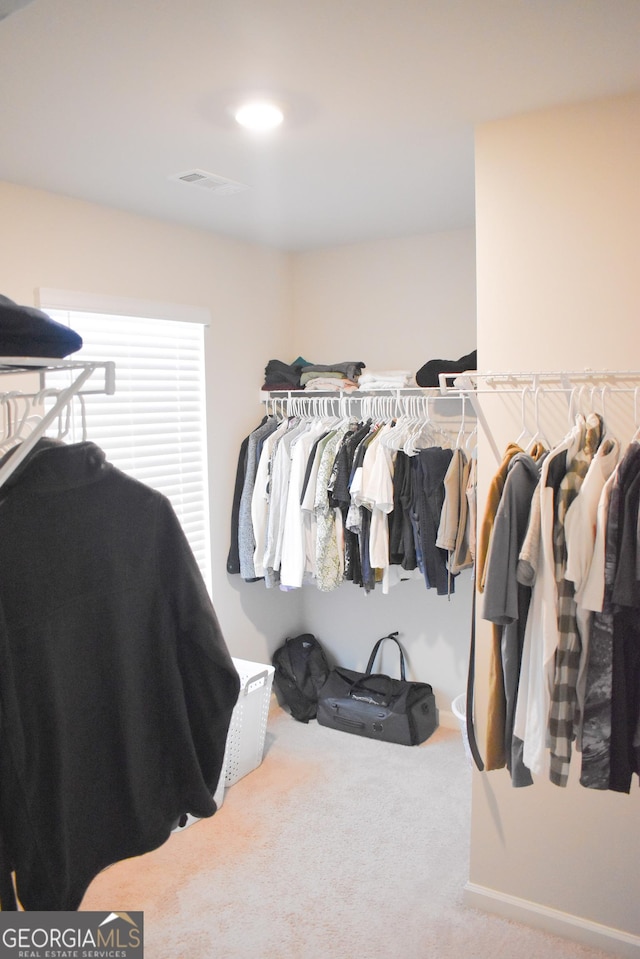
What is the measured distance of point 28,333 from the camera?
117cm

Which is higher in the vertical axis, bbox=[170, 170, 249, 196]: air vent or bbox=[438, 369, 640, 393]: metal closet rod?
bbox=[170, 170, 249, 196]: air vent

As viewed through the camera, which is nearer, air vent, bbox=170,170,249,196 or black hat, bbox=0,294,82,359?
black hat, bbox=0,294,82,359

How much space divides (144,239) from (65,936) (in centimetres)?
269

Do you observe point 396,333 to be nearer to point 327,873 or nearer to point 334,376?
point 334,376

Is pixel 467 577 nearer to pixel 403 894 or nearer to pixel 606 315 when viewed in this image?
pixel 403 894

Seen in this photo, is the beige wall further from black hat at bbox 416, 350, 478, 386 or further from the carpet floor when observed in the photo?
the carpet floor

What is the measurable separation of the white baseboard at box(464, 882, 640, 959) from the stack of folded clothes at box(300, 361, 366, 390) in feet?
7.57

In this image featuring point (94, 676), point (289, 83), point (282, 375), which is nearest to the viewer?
point (94, 676)

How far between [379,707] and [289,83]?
2.91 metres

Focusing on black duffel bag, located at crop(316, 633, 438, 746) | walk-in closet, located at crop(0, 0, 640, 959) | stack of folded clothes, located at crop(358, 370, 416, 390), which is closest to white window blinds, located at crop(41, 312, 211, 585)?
walk-in closet, located at crop(0, 0, 640, 959)

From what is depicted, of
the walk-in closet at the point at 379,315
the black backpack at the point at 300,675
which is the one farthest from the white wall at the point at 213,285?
the black backpack at the point at 300,675

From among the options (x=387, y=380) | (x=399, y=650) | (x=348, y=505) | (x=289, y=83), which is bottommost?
(x=399, y=650)

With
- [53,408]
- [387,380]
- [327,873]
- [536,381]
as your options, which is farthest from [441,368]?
[53,408]

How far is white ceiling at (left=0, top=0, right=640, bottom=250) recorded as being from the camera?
1558 mm
